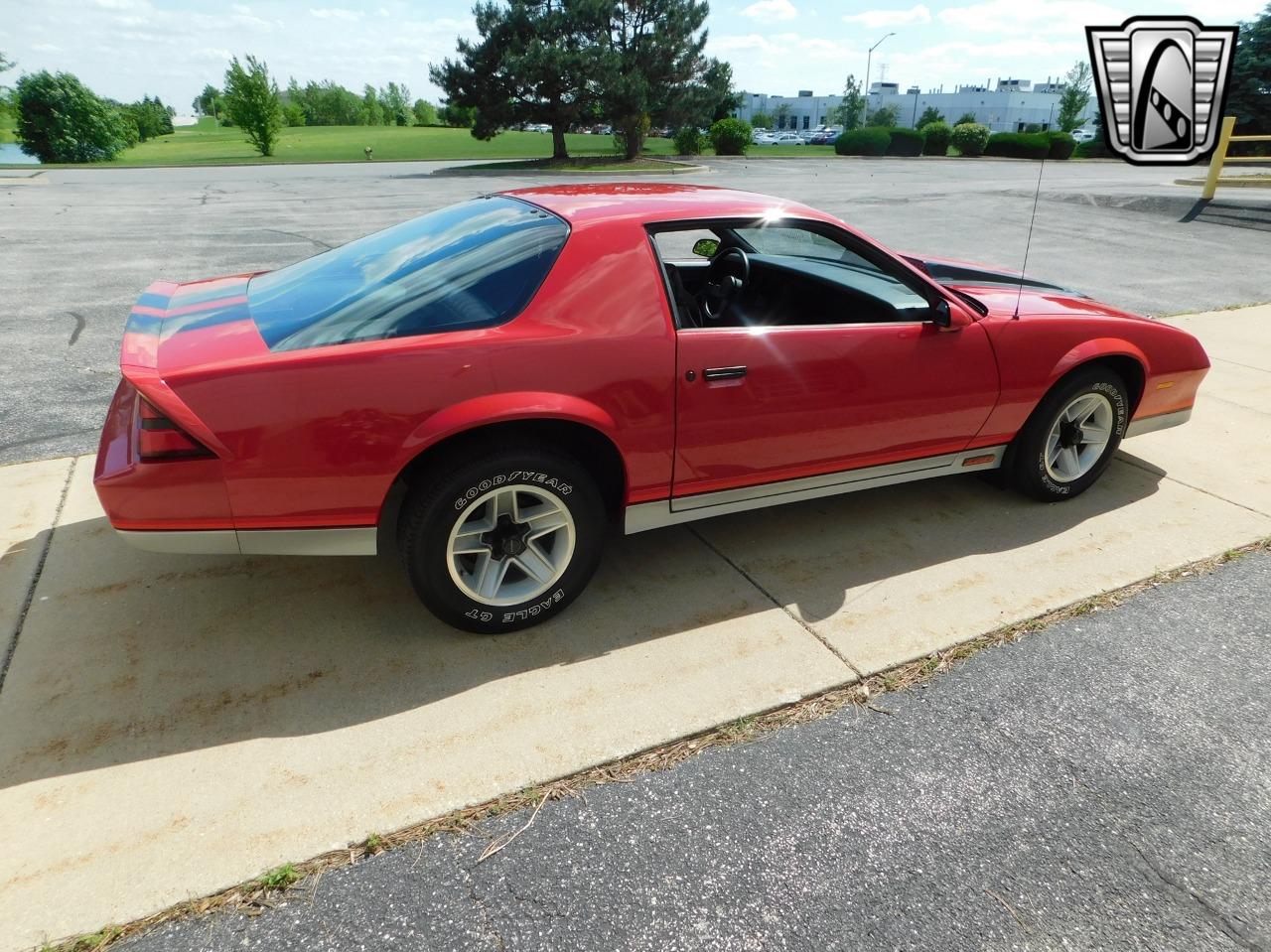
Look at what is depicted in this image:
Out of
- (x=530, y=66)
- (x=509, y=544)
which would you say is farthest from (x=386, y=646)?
(x=530, y=66)

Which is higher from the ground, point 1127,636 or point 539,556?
point 539,556

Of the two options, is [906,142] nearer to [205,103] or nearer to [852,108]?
[852,108]

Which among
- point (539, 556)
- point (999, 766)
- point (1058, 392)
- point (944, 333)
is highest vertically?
point (944, 333)

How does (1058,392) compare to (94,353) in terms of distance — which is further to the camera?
(94,353)

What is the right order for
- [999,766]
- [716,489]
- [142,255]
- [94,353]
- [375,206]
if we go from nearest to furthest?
[999,766], [716,489], [94,353], [142,255], [375,206]

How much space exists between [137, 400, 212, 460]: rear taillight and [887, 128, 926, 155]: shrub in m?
50.6

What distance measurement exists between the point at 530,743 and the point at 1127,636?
234 cm

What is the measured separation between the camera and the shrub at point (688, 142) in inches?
1523

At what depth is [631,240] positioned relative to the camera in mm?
3037

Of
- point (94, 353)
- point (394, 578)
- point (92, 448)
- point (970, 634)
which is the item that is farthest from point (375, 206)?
point (970, 634)

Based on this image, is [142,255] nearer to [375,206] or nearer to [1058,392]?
[375,206]

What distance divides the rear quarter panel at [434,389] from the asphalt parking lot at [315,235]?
2804mm

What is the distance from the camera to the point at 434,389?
2.65 metres

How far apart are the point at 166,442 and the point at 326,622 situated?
939 mm
